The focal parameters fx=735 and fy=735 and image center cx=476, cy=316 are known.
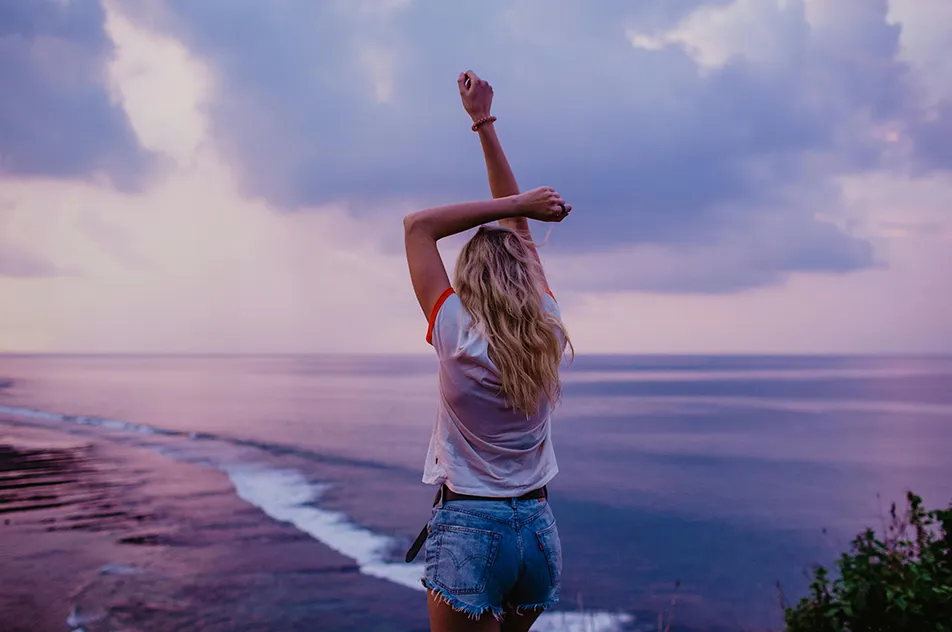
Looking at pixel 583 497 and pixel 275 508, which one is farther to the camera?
pixel 583 497

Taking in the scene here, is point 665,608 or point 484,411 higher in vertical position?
point 484,411

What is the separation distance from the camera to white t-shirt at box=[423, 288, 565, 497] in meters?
2.16

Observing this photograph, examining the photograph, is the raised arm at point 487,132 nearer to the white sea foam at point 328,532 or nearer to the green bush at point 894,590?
the green bush at point 894,590

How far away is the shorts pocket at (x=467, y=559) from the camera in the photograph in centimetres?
215

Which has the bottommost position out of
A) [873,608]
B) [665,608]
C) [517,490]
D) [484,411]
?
[665,608]

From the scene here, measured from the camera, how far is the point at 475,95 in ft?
9.11

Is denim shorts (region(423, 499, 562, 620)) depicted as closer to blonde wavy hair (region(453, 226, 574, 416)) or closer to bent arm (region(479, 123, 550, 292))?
blonde wavy hair (region(453, 226, 574, 416))

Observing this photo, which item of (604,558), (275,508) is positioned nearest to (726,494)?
(604,558)

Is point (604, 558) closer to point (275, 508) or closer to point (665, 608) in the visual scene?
point (665, 608)

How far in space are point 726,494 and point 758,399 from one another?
110 feet

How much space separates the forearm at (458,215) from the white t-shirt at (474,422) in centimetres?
23

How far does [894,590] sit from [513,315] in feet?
10.6

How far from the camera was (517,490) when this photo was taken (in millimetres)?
2227

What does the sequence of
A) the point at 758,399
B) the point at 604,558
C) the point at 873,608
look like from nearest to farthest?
the point at 873,608 → the point at 604,558 → the point at 758,399
